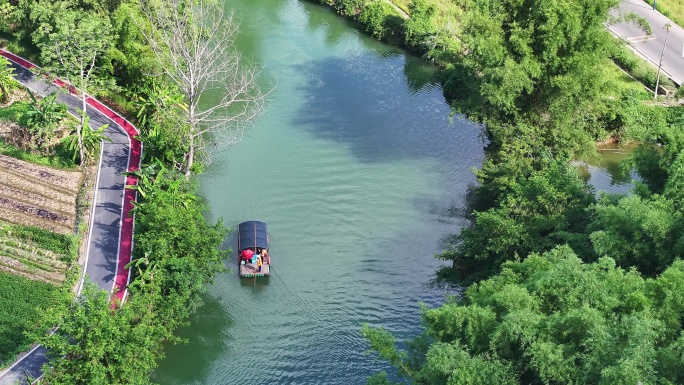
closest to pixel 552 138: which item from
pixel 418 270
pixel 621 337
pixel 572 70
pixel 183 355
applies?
pixel 572 70

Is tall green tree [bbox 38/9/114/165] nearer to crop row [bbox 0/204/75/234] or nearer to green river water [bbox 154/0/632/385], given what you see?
crop row [bbox 0/204/75/234]

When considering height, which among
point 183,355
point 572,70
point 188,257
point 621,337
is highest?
point 572,70

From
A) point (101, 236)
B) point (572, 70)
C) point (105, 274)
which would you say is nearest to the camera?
point (105, 274)

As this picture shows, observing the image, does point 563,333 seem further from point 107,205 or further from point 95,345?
point 107,205

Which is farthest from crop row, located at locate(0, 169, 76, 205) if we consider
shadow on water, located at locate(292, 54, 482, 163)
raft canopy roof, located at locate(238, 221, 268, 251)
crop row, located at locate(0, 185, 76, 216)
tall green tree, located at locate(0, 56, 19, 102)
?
shadow on water, located at locate(292, 54, 482, 163)

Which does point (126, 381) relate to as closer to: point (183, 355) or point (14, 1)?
point (183, 355)

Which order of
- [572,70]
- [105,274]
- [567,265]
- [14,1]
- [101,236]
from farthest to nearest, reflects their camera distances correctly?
[14,1] < [572,70] < [101,236] < [105,274] < [567,265]
